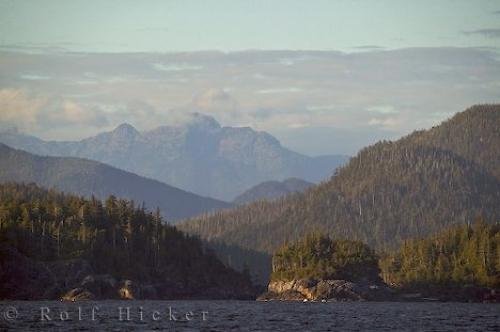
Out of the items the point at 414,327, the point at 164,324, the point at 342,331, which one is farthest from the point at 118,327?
the point at 414,327

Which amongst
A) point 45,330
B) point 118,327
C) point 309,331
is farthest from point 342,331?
point 45,330

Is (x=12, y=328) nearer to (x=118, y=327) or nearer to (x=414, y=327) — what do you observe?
(x=118, y=327)

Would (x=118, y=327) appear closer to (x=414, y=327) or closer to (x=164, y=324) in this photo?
(x=164, y=324)

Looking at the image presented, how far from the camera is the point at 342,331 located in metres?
184

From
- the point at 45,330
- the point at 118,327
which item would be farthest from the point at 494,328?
the point at 45,330

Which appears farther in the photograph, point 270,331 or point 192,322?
point 192,322

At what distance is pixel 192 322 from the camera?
196250 millimetres

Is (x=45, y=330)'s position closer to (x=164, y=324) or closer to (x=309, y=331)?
(x=164, y=324)

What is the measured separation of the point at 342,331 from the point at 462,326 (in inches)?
1040

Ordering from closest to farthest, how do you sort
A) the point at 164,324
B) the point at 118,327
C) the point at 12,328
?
the point at 12,328, the point at 118,327, the point at 164,324

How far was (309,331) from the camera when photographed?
593ft

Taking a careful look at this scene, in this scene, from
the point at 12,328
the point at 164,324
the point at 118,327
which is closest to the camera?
the point at 12,328

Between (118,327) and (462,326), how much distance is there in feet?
207

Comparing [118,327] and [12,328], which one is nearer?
[12,328]
